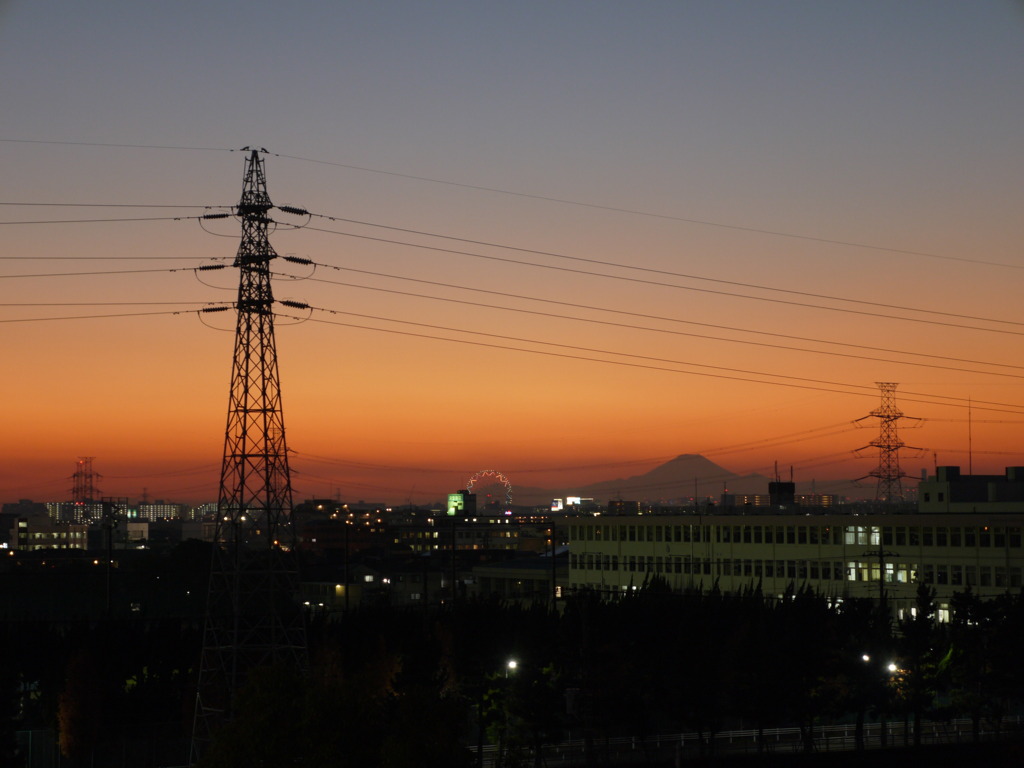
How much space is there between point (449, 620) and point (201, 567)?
59.9m

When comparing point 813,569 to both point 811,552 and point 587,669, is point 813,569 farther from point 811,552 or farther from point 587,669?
point 587,669

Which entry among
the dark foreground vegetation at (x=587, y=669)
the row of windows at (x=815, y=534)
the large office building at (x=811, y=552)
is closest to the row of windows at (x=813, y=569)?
the large office building at (x=811, y=552)

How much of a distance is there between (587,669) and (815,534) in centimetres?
5178

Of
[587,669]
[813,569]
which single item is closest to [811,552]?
[813,569]

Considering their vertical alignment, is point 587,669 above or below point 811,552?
below

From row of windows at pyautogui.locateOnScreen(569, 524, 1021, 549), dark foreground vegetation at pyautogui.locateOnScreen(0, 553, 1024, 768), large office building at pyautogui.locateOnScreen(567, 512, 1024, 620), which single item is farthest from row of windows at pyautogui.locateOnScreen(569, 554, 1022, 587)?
dark foreground vegetation at pyautogui.locateOnScreen(0, 553, 1024, 768)

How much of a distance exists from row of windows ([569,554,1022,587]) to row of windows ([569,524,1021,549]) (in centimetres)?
154

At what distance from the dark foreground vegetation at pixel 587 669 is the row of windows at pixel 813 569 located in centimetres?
2299

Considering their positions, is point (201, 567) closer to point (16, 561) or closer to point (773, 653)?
point (16, 561)


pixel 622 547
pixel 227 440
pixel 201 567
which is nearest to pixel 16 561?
pixel 201 567

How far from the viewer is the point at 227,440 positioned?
44062 mm

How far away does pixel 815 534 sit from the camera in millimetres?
93750

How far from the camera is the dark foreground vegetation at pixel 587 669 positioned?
154 feet

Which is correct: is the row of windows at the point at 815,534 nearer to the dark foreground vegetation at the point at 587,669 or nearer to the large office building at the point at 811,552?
the large office building at the point at 811,552
